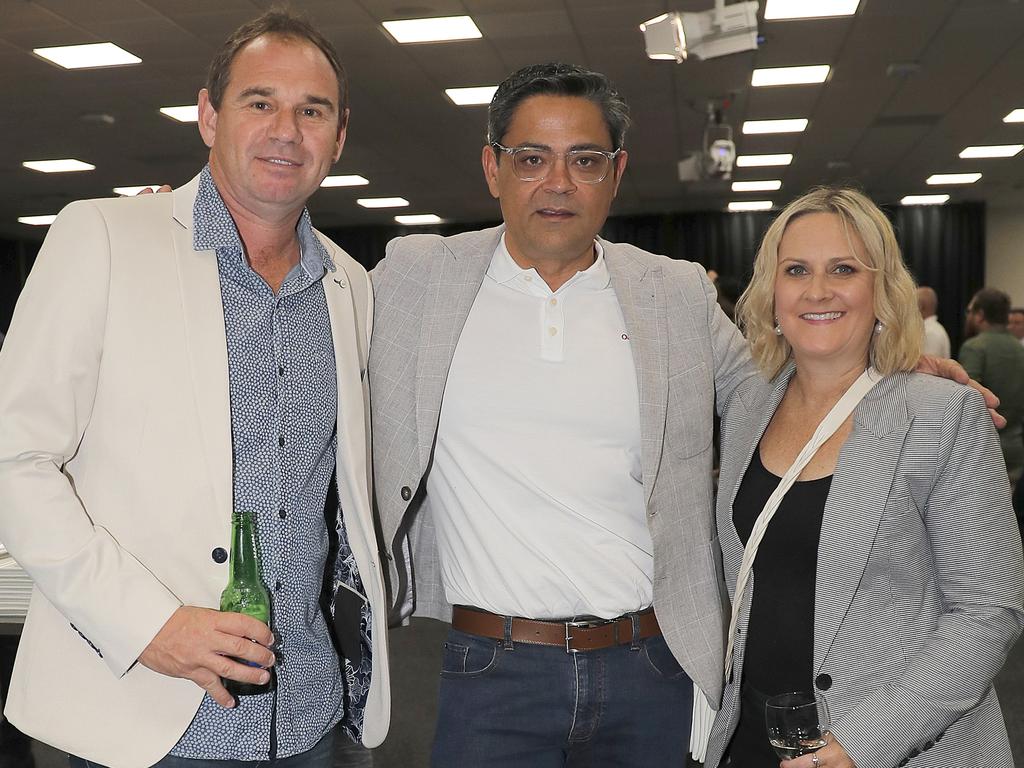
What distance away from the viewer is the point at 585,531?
2.02 m

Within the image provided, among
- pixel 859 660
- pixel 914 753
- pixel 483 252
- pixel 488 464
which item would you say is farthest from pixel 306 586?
pixel 914 753

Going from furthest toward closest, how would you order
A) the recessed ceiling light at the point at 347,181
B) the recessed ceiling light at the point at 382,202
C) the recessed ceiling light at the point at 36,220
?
the recessed ceiling light at the point at 36,220 → the recessed ceiling light at the point at 382,202 → the recessed ceiling light at the point at 347,181

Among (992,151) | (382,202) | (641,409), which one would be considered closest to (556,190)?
(641,409)

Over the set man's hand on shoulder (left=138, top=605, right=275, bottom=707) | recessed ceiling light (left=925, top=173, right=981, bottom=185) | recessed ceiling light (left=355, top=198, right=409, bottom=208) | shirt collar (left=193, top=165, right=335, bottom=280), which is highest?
recessed ceiling light (left=925, top=173, right=981, bottom=185)

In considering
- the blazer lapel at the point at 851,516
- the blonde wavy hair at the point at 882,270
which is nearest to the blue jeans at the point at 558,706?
the blazer lapel at the point at 851,516

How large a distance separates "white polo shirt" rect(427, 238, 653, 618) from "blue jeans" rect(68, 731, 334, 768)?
0.41 meters

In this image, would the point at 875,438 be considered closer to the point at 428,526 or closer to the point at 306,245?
the point at 428,526

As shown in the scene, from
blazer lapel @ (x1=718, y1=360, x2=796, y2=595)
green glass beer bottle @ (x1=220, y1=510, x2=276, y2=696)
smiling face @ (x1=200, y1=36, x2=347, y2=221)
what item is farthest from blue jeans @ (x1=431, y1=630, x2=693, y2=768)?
smiling face @ (x1=200, y1=36, x2=347, y2=221)

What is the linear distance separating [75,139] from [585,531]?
400 inches

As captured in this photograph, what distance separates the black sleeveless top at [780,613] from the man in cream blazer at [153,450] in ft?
2.39

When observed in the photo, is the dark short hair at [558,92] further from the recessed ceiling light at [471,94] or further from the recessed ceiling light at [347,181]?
the recessed ceiling light at [347,181]

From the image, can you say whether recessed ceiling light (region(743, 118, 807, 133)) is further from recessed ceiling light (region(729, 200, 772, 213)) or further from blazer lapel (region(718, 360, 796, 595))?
blazer lapel (region(718, 360, 796, 595))

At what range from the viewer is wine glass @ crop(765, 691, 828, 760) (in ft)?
5.49

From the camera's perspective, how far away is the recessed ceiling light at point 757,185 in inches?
573
